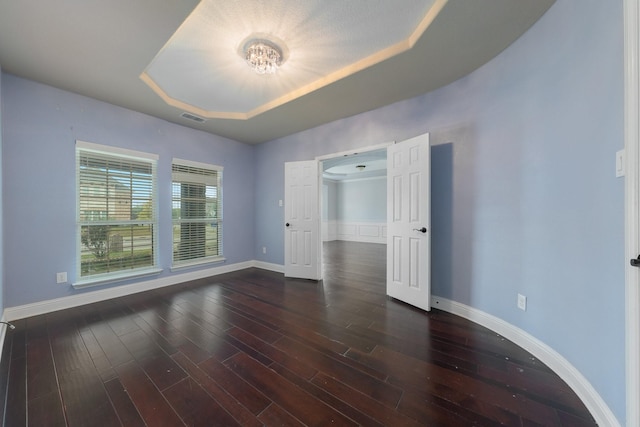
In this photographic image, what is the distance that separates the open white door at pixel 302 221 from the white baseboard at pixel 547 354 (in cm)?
195

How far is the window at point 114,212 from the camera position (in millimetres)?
2844

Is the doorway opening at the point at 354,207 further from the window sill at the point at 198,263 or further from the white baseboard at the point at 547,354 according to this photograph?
the white baseboard at the point at 547,354

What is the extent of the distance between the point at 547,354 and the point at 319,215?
2910 millimetres

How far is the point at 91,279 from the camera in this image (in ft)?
9.32

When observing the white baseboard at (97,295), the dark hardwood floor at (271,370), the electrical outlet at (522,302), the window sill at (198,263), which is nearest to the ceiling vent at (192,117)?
the window sill at (198,263)

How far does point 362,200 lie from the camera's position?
8844mm

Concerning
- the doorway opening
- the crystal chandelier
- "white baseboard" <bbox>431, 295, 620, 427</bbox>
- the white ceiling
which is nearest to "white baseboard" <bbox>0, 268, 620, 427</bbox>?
"white baseboard" <bbox>431, 295, 620, 427</bbox>

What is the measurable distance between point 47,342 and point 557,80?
461 centimetres

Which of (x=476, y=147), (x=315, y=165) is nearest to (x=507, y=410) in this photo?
(x=476, y=147)

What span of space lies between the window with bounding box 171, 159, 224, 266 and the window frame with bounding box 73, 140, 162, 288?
0.88ft

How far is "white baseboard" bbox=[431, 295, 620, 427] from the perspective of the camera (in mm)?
1216

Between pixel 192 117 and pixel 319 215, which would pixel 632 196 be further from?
pixel 192 117

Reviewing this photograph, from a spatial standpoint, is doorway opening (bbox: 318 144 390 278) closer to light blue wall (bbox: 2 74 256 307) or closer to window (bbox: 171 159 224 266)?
window (bbox: 171 159 224 266)

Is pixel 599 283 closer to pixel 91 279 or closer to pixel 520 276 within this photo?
pixel 520 276
